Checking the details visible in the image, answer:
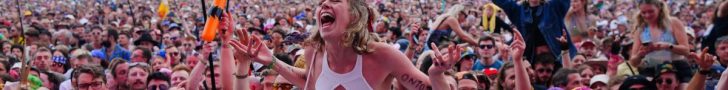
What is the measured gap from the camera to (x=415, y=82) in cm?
469

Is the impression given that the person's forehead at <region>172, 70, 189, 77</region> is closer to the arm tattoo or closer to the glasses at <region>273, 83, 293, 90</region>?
the glasses at <region>273, 83, 293, 90</region>

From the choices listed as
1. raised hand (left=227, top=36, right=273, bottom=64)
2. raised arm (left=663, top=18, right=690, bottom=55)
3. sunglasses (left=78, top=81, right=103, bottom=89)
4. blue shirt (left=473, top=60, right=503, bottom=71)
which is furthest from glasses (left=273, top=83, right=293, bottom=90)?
blue shirt (left=473, top=60, right=503, bottom=71)

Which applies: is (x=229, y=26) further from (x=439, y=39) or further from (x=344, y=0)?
(x=439, y=39)

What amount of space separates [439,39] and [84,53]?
2777 millimetres

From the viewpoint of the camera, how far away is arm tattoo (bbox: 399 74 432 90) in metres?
4.66

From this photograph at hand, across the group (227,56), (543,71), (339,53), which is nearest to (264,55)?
(227,56)

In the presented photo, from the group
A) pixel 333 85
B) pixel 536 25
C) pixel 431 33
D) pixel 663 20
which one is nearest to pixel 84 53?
pixel 431 33

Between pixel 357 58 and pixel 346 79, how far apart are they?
89 mm

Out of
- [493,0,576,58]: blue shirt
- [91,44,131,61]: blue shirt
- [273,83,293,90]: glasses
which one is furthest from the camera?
[91,44,131,61]: blue shirt

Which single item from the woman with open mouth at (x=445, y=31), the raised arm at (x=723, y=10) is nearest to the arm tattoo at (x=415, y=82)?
the raised arm at (x=723, y=10)

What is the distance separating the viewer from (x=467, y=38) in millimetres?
10266

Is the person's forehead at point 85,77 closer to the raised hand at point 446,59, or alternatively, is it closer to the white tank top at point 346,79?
the white tank top at point 346,79

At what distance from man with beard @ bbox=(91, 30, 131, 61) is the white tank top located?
6402 millimetres

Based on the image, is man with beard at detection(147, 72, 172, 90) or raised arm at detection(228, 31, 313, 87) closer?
raised arm at detection(228, 31, 313, 87)
